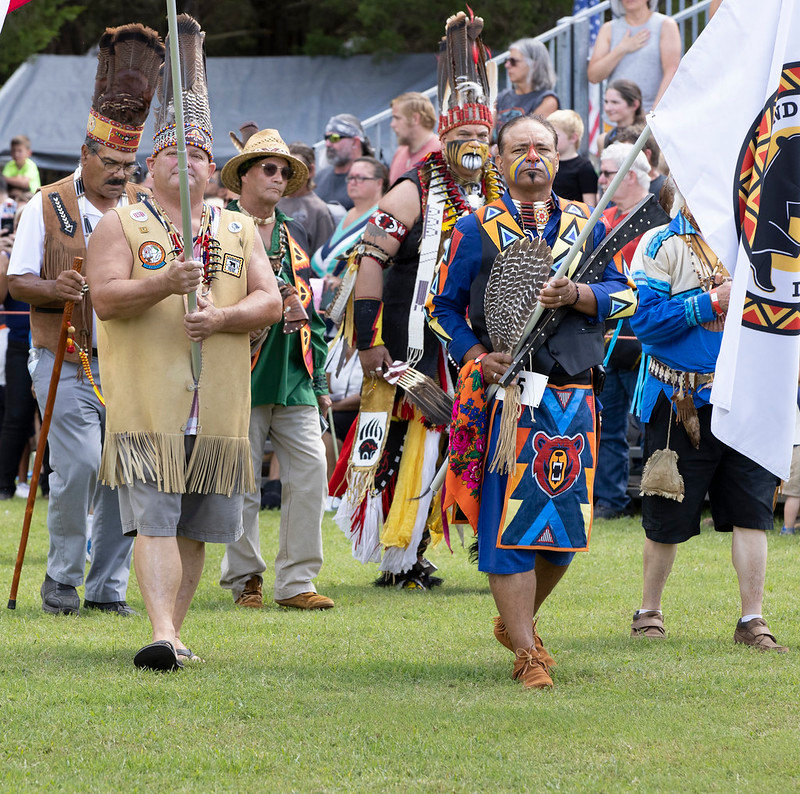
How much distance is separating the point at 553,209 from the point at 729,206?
956 millimetres

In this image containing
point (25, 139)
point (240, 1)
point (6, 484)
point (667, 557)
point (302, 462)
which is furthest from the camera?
point (240, 1)

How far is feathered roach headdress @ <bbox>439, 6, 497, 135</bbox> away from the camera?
23.1 feet

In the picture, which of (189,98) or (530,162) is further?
(189,98)

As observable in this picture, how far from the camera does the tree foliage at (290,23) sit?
18.4 meters

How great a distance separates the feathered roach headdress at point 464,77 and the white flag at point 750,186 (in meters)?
2.39

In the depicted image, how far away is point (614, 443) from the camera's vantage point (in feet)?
32.8

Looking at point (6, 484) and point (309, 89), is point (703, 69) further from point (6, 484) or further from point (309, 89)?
point (309, 89)

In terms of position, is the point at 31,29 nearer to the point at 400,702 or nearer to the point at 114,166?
the point at 114,166

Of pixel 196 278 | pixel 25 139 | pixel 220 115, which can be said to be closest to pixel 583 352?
pixel 196 278

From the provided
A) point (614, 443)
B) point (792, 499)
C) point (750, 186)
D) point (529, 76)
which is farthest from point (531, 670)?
point (529, 76)

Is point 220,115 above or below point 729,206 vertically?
above

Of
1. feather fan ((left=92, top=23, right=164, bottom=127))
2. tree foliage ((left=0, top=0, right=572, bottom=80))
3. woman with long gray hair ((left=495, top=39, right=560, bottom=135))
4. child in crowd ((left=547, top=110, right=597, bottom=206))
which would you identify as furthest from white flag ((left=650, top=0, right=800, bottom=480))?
tree foliage ((left=0, top=0, right=572, bottom=80))

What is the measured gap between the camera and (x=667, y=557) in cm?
611

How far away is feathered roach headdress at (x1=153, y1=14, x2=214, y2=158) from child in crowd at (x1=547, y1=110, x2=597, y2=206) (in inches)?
207
